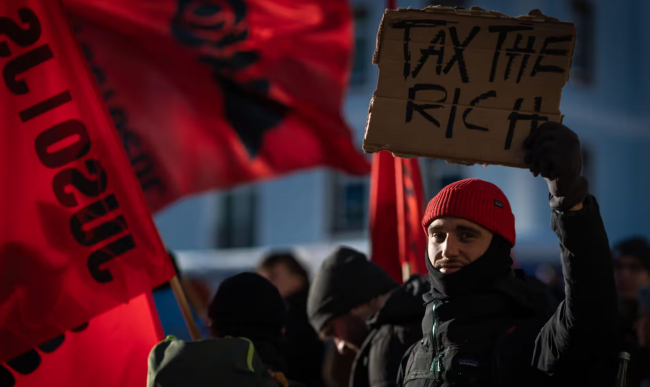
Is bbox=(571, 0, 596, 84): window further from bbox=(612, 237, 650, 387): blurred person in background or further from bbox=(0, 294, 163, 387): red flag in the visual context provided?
bbox=(0, 294, 163, 387): red flag

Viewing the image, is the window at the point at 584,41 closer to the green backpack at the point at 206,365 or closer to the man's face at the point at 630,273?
the man's face at the point at 630,273

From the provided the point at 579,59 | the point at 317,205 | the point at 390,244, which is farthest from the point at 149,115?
the point at 579,59

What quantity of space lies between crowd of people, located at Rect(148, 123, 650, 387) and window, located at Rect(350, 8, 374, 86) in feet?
45.2

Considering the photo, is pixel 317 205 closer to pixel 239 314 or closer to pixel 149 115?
pixel 149 115

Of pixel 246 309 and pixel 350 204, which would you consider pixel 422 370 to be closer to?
pixel 246 309

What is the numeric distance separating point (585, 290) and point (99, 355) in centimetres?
194

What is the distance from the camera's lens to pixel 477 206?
94.4 inches

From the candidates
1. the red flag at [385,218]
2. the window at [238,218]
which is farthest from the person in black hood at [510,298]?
the window at [238,218]

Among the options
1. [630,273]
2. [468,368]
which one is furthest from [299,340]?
[468,368]

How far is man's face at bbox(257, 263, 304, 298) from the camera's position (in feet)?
17.4

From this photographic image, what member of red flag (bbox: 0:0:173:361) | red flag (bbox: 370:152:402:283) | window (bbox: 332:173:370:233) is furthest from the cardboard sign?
window (bbox: 332:173:370:233)

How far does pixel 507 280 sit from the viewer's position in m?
2.41

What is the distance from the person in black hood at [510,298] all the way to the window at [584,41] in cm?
1428

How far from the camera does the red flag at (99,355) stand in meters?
3.09
